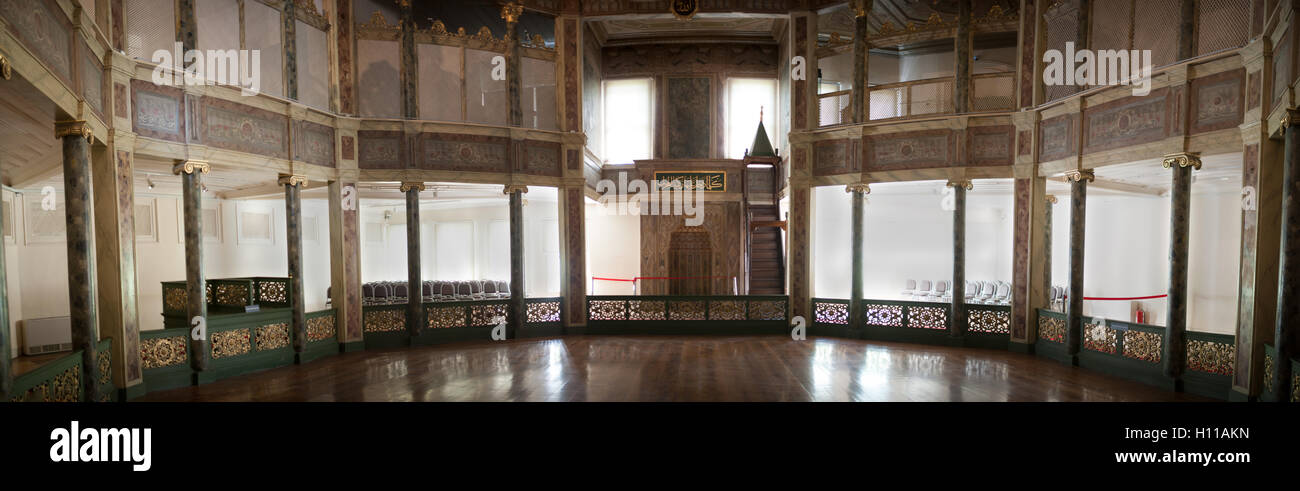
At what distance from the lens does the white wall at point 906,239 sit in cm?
1381

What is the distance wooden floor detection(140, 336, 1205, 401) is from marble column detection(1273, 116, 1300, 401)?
149 centimetres

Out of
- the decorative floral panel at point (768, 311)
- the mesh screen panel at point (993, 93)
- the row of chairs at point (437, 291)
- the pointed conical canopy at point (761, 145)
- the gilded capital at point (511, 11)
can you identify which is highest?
the gilded capital at point (511, 11)

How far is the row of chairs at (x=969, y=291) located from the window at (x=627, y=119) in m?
7.19

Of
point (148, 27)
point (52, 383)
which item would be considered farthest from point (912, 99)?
point (52, 383)

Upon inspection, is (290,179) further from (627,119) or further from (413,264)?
(627,119)

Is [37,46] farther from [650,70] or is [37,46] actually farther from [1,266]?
[650,70]

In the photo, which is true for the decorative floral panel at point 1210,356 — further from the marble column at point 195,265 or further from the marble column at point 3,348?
the marble column at point 195,265

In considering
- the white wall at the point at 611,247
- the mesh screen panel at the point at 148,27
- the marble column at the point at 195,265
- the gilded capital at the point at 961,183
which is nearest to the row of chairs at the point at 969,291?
the gilded capital at the point at 961,183

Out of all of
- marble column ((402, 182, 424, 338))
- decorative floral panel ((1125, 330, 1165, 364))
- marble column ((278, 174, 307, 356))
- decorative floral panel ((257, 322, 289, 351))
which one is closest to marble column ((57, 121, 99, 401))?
decorative floral panel ((257, 322, 289, 351))

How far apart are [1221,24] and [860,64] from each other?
473 cm

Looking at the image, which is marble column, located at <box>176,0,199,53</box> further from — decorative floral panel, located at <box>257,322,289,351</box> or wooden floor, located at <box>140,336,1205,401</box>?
wooden floor, located at <box>140,336,1205,401</box>

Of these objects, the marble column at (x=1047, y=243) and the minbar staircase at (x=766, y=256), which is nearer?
the marble column at (x=1047, y=243)

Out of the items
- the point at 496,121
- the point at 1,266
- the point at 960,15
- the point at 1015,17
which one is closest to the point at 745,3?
the point at 960,15
